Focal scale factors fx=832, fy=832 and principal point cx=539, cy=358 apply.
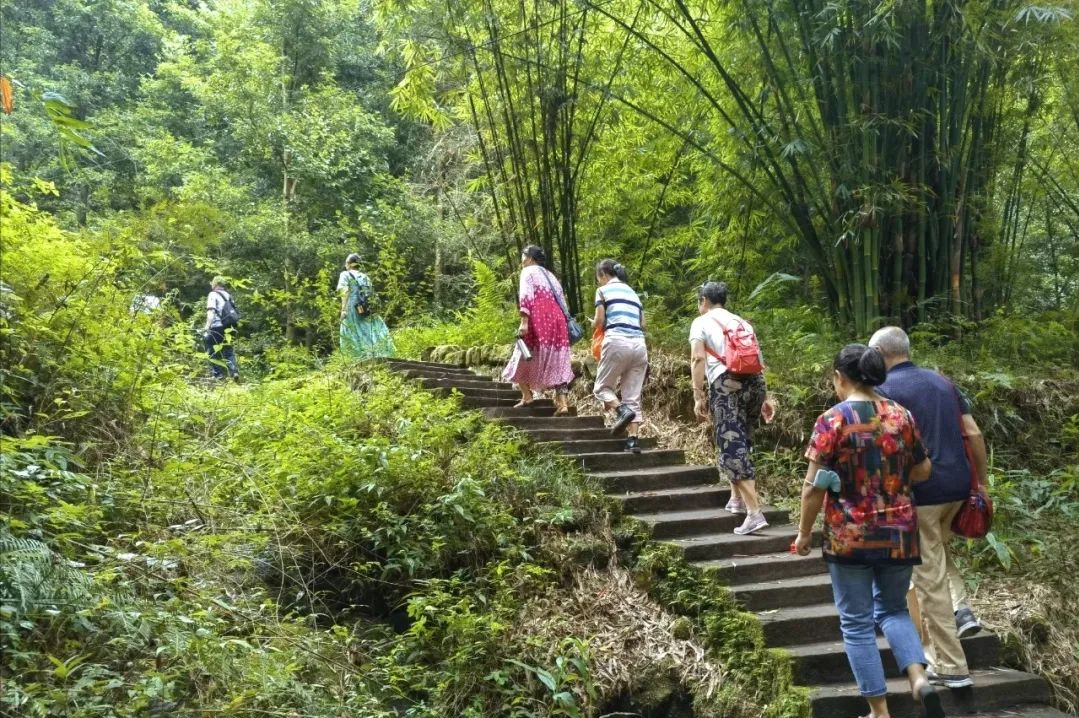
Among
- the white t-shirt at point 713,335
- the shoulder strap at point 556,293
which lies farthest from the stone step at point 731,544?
the shoulder strap at point 556,293

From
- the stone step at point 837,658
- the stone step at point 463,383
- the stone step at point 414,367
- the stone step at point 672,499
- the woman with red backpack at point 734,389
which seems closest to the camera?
the stone step at point 837,658

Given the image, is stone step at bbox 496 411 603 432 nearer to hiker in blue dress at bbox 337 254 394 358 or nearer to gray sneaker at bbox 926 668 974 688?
hiker in blue dress at bbox 337 254 394 358

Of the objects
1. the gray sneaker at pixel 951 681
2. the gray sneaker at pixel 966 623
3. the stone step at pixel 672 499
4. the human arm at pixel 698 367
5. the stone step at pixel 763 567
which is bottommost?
the gray sneaker at pixel 951 681

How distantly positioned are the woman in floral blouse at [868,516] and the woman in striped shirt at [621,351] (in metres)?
2.67

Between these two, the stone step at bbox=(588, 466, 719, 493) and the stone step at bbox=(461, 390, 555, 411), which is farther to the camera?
the stone step at bbox=(461, 390, 555, 411)

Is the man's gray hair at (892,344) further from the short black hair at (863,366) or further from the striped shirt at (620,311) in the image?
the striped shirt at (620,311)

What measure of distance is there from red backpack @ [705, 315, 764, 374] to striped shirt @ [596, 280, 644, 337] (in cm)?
113

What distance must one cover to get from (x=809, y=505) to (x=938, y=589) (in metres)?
1.03

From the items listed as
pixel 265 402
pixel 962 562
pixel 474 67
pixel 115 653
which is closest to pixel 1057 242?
pixel 962 562

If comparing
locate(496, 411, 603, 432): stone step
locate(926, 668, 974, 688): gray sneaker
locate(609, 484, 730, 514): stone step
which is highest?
locate(496, 411, 603, 432): stone step

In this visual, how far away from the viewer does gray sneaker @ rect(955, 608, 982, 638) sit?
4.35m

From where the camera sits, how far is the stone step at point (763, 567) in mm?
4703

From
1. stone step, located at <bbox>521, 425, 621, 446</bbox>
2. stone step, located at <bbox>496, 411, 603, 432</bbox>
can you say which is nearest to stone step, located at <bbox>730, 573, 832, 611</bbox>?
stone step, located at <bbox>521, 425, 621, 446</bbox>

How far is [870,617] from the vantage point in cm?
341
